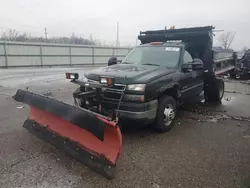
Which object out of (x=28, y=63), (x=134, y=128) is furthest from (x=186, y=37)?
(x=28, y=63)

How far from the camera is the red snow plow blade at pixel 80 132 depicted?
2.95 m

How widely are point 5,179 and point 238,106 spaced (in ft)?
22.0

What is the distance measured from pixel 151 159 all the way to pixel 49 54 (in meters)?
19.8

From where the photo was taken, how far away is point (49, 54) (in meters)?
21.0

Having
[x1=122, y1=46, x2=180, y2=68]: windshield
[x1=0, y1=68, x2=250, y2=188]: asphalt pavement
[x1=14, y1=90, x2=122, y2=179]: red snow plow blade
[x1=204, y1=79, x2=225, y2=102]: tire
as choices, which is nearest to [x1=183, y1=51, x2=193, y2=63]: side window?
[x1=122, y1=46, x2=180, y2=68]: windshield

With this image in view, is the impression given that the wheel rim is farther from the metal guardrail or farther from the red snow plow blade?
A: the metal guardrail

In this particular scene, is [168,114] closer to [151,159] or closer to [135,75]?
[135,75]

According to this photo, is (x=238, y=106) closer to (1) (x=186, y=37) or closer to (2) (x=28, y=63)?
(1) (x=186, y=37)

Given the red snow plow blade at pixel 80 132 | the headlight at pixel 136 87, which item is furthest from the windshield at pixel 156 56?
the red snow plow blade at pixel 80 132

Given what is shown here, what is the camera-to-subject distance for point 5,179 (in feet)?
9.56

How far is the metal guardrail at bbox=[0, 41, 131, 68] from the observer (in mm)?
18500

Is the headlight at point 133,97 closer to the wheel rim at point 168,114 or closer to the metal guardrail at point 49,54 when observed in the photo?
the wheel rim at point 168,114

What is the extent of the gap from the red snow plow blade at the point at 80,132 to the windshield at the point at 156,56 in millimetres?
2519

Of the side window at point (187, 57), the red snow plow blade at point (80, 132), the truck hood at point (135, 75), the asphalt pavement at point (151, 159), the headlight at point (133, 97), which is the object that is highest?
the side window at point (187, 57)
